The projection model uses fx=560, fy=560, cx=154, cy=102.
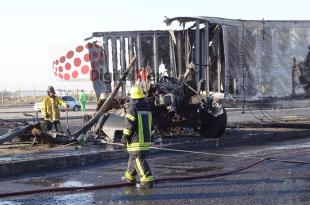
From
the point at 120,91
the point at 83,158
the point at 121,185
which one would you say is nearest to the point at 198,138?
the point at 120,91

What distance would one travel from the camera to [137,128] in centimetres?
871

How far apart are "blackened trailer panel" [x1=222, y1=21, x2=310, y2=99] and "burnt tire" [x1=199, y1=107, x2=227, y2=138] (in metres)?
1.30

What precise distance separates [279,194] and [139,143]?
2.23 metres

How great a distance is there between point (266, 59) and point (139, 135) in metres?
8.76

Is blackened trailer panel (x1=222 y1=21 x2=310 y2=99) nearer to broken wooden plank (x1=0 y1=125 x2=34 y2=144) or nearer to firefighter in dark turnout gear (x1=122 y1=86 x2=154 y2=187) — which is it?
broken wooden plank (x1=0 y1=125 x2=34 y2=144)

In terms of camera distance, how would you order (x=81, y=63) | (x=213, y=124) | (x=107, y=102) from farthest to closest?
(x=213, y=124) → (x=107, y=102) → (x=81, y=63)

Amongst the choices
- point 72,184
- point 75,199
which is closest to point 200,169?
point 72,184

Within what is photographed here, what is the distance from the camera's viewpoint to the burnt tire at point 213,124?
15.1 metres

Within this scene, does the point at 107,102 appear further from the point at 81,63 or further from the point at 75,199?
the point at 75,199

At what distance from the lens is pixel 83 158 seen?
1160 centimetres

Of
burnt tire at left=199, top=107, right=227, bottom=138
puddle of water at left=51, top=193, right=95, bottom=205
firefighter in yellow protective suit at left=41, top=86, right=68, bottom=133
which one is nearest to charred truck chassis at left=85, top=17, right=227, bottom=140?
burnt tire at left=199, top=107, right=227, bottom=138

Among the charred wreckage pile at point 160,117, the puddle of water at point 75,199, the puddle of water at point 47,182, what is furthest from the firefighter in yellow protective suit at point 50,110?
the puddle of water at point 75,199

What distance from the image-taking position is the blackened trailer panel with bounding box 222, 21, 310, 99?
15914 mm

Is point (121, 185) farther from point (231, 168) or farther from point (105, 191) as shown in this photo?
point (231, 168)
